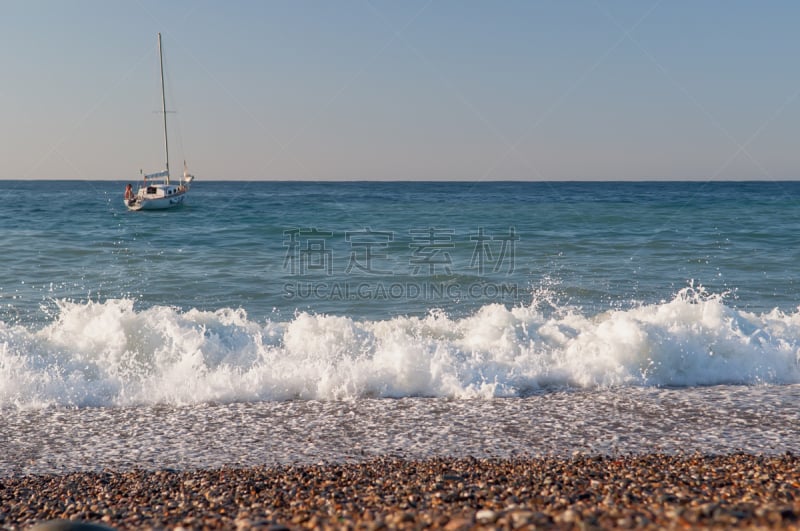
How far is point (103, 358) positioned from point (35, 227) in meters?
20.4

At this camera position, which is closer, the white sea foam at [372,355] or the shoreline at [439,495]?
the shoreline at [439,495]

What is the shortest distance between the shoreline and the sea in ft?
1.95

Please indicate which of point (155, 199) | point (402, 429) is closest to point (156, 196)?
point (155, 199)

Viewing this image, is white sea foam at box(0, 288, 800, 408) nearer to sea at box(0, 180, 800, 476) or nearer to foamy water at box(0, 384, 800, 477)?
sea at box(0, 180, 800, 476)

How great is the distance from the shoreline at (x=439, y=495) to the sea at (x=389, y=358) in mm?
594

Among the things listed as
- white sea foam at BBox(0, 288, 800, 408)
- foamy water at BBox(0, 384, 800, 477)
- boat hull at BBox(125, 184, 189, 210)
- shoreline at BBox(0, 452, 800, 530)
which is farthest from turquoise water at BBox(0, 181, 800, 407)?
boat hull at BBox(125, 184, 189, 210)

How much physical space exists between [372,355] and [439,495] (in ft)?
17.7

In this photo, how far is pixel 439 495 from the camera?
490 centimetres

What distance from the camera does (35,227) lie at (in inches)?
1071

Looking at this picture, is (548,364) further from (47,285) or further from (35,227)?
(35,227)

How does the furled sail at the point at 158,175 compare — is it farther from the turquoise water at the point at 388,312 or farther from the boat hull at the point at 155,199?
the turquoise water at the point at 388,312

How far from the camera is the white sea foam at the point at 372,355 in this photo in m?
9.03

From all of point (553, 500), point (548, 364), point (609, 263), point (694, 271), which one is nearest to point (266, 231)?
point (609, 263)

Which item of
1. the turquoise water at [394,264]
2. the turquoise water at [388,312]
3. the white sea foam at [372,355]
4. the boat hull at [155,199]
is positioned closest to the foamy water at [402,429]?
the white sea foam at [372,355]
